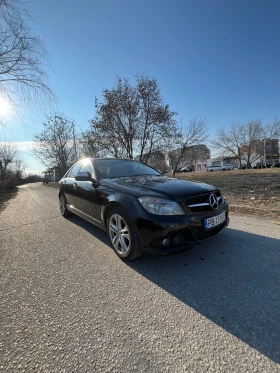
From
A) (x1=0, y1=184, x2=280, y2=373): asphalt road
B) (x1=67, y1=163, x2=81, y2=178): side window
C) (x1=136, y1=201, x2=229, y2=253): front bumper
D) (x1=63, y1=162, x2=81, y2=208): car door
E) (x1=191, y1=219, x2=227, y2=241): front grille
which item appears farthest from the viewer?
(x1=67, y1=163, x2=81, y2=178): side window

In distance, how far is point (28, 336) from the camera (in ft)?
5.53

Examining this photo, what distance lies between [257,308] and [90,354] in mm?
1519

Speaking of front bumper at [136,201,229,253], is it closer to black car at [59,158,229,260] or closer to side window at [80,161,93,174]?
black car at [59,158,229,260]

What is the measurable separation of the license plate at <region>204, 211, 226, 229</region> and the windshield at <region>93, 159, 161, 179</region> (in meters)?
1.74

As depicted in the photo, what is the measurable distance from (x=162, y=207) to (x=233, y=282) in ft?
3.81

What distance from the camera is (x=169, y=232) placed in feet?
8.04

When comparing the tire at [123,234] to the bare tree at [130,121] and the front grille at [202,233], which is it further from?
the bare tree at [130,121]

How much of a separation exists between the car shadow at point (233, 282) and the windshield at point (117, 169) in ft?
5.49

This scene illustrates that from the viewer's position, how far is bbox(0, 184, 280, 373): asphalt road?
4.76 ft

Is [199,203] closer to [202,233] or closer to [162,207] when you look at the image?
[202,233]

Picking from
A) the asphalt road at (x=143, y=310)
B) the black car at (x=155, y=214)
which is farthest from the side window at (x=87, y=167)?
the asphalt road at (x=143, y=310)

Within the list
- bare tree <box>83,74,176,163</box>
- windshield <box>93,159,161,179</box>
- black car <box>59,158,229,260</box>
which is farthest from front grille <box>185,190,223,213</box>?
bare tree <box>83,74,176,163</box>

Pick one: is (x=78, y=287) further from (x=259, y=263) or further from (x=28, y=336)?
(x=259, y=263)

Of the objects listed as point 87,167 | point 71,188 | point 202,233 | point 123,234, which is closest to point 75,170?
point 71,188
